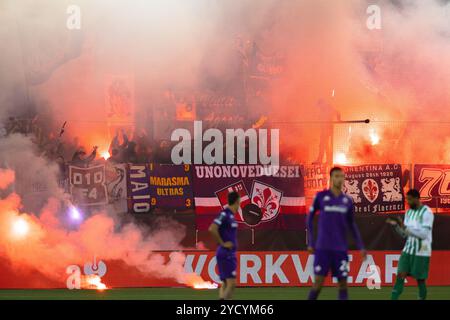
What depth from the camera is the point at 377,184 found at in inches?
752

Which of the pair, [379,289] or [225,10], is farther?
[225,10]

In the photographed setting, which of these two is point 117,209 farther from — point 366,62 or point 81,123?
point 366,62

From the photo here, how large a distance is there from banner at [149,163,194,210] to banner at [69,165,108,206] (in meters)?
0.97

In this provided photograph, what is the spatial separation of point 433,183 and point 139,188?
590 cm

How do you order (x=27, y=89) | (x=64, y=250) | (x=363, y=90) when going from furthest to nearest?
(x=363, y=90) → (x=27, y=89) → (x=64, y=250)

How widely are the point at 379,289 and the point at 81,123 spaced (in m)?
7.17

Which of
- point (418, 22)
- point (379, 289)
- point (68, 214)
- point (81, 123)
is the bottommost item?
point (379, 289)

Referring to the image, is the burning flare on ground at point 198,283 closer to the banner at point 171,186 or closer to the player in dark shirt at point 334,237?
the banner at point 171,186

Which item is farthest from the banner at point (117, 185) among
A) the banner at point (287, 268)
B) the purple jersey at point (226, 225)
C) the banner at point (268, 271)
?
the purple jersey at point (226, 225)

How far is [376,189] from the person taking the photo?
19094 millimetres

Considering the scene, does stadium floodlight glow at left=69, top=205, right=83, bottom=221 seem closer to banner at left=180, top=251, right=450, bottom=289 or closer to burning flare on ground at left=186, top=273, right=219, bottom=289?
banner at left=180, top=251, right=450, bottom=289

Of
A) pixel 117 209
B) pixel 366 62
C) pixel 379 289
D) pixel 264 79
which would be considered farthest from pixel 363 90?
pixel 117 209

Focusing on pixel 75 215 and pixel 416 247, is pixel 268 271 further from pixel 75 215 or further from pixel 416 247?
pixel 416 247

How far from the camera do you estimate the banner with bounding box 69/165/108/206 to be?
60.6 feet
